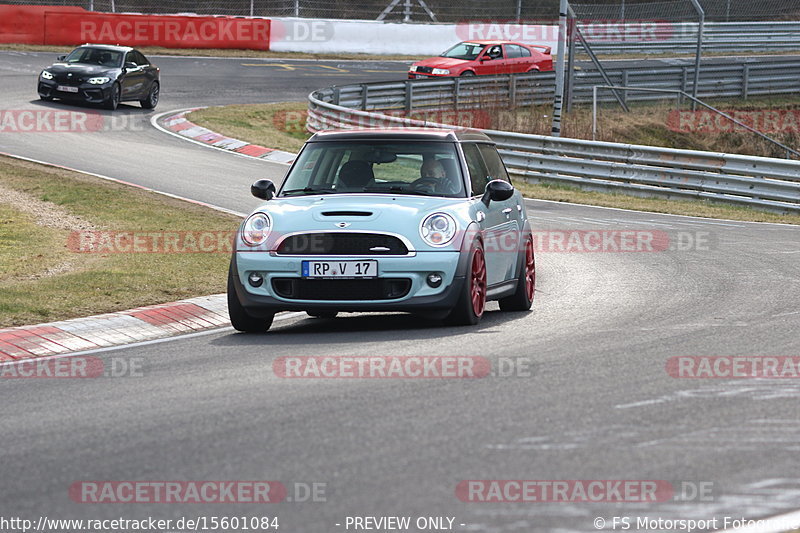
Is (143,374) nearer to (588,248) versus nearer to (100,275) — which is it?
(100,275)

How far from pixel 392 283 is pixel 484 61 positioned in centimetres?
2962

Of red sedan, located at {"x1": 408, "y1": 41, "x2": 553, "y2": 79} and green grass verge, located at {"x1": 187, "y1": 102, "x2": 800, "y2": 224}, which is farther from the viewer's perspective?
red sedan, located at {"x1": 408, "y1": 41, "x2": 553, "y2": 79}

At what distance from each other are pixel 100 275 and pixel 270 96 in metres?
24.8

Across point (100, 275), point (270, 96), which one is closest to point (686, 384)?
point (100, 275)

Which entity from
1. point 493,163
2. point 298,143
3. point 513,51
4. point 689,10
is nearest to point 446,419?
point 493,163

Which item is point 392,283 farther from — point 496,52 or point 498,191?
point 496,52

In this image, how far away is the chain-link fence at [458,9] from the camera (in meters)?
47.3

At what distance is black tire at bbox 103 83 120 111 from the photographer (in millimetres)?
30619

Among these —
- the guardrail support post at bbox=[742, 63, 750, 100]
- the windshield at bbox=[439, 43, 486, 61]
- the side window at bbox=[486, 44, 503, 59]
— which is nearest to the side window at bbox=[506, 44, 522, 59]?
the side window at bbox=[486, 44, 503, 59]

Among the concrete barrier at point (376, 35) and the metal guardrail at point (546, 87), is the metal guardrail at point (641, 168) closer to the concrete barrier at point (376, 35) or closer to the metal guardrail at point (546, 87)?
the metal guardrail at point (546, 87)

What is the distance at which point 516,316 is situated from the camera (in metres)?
10.8

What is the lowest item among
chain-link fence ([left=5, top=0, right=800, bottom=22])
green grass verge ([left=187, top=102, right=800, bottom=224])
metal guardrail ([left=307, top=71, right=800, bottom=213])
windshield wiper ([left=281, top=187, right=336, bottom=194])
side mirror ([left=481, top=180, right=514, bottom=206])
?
green grass verge ([left=187, top=102, right=800, bottom=224])

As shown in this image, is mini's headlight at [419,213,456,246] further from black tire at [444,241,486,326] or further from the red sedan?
the red sedan

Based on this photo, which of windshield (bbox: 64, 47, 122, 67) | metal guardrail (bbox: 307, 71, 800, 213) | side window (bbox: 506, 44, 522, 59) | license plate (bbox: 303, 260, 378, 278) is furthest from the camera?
side window (bbox: 506, 44, 522, 59)
